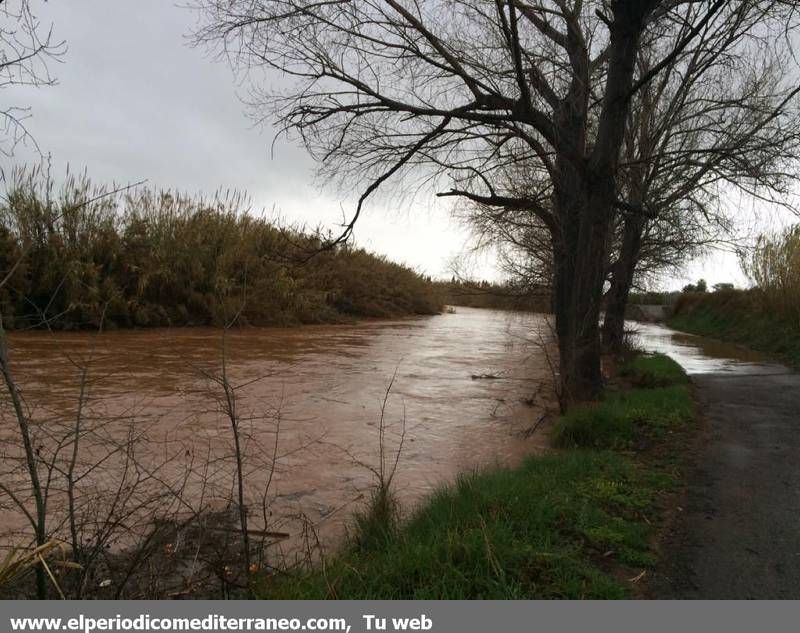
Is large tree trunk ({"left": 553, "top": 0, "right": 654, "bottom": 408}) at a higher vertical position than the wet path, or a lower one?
higher

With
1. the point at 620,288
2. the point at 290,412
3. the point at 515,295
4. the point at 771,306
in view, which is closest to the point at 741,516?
the point at 290,412

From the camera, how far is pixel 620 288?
14.6m

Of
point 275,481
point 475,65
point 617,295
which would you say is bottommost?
point 275,481

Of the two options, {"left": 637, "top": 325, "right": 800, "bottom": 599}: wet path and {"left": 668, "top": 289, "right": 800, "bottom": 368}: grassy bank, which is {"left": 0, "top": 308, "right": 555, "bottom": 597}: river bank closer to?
{"left": 637, "top": 325, "right": 800, "bottom": 599}: wet path

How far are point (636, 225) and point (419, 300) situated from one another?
18970mm

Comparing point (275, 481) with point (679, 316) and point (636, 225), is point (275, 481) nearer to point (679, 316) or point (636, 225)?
point (636, 225)

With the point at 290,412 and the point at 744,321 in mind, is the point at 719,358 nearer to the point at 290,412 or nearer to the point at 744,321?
the point at 744,321

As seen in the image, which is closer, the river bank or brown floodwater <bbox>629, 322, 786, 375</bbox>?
the river bank

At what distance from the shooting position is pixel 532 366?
45.9ft

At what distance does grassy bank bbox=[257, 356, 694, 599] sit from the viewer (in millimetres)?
2865

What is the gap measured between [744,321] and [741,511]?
21759mm

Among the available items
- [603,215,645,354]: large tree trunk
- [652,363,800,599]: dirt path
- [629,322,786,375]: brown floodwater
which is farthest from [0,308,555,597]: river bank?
[629,322,786,375]: brown floodwater

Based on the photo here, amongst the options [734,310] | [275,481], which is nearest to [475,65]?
[275,481]
